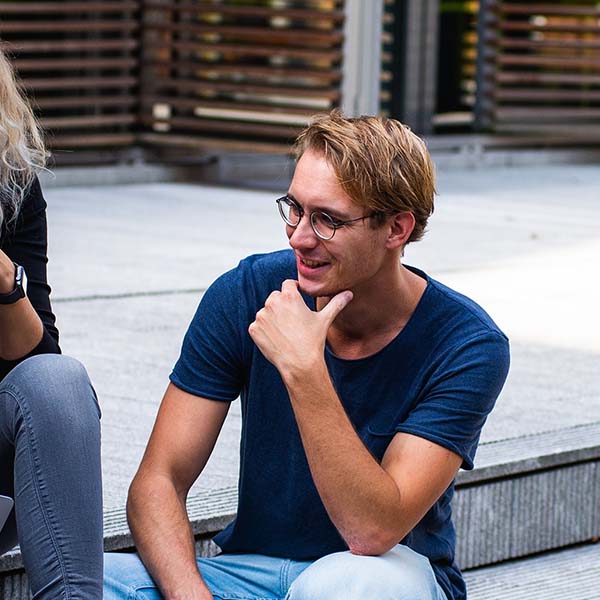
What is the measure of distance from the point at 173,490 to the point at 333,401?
398 millimetres

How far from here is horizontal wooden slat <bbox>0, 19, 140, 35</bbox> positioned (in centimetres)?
1098

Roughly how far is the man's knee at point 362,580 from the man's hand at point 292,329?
0.34 m

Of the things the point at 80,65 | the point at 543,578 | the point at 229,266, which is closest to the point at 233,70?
the point at 80,65

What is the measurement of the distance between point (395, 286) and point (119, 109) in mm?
9859

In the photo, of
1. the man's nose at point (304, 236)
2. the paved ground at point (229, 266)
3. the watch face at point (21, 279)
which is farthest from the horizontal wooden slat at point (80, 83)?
the man's nose at point (304, 236)

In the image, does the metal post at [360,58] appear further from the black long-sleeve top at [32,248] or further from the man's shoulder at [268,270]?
the man's shoulder at [268,270]

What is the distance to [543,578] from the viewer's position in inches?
149

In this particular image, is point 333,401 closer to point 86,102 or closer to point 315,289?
point 315,289

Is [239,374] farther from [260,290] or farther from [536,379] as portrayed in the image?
[536,379]

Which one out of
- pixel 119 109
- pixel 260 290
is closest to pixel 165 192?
pixel 119 109

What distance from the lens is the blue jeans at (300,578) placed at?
7.74 ft

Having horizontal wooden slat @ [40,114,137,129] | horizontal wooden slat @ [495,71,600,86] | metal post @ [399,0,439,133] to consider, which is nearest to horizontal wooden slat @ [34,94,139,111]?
horizontal wooden slat @ [40,114,137,129]

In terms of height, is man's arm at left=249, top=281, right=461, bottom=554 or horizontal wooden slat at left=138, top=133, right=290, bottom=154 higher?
man's arm at left=249, top=281, right=461, bottom=554

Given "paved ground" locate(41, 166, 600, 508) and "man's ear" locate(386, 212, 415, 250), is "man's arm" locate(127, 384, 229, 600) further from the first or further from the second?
"paved ground" locate(41, 166, 600, 508)
